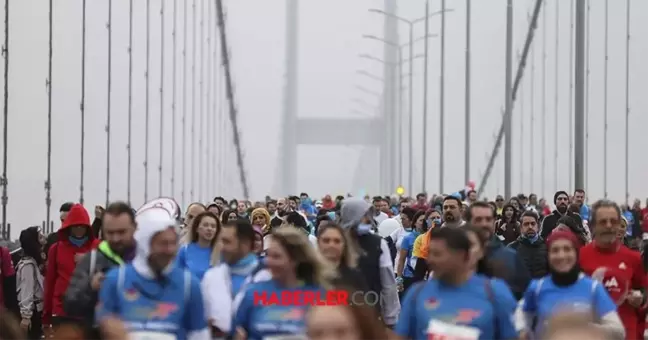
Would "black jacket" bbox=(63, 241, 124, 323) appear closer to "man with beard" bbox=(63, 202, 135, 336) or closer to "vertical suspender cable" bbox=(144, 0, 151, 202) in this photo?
"man with beard" bbox=(63, 202, 135, 336)

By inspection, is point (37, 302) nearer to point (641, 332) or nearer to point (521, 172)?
point (641, 332)

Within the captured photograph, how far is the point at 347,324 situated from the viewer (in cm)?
395

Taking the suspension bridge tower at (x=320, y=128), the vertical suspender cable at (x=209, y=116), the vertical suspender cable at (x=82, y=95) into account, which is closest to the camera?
→ the vertical suspender cable at (x=82, y=95)

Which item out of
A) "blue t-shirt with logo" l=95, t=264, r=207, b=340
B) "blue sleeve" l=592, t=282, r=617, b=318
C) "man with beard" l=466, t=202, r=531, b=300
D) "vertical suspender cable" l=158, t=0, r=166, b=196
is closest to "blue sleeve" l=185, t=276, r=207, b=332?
"blue t-shirt with logo" l=95, t=264, r=207, b=340

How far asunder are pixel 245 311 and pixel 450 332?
0.82m

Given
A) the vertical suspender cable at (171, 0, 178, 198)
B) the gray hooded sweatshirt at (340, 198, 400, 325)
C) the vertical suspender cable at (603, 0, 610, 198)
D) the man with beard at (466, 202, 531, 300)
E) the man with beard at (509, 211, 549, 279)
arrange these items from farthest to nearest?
the vertical suspender cable at (603, 0, 610, 198), the vertical suspender cable at (171, 0, 178, 198), the man with beard at (509, 211, 549, 279), the gray hooded sweatshirt at (340, 198, 400, 325), the man with beard at (466, 202, 531, 300)

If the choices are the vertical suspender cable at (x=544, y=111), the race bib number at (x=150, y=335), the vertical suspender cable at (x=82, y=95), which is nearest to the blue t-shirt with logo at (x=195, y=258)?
the race bib number at (x=150, y=335)

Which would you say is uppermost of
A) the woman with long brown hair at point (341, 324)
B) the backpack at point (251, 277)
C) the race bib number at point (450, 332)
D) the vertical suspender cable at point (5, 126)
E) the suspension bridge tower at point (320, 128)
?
the suspension bridge tower at point (320, 128)

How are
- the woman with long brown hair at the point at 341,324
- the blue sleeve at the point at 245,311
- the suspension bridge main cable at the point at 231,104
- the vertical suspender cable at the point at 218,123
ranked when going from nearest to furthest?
the woman with long brown hair at the point at 341,324 → the blue sleeve at the point at 245,311 → the vertical suspender cable at the point at 218,123 → the suspension bridge main cable at the point at 231,104

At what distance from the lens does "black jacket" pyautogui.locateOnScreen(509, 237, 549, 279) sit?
9.53 metres

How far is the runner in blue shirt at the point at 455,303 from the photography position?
589 centimetres

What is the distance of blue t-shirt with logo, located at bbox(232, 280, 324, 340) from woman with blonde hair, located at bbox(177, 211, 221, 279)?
2396 millimetres

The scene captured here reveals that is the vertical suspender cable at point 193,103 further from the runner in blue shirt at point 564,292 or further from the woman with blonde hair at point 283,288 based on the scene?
the woman with blonde hair at point 283,288

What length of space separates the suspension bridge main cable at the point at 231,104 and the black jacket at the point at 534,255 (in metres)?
45.6
